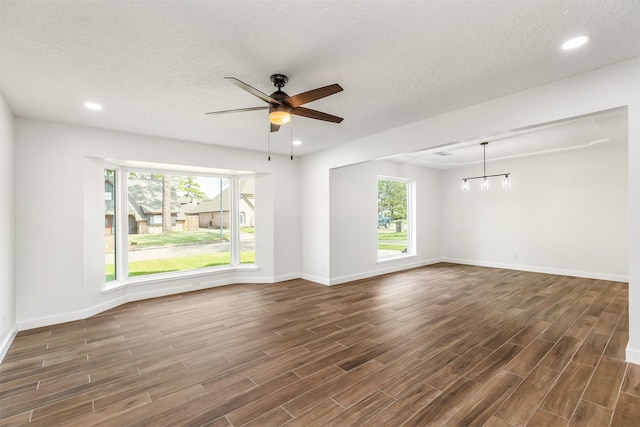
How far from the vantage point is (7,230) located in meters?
3.05

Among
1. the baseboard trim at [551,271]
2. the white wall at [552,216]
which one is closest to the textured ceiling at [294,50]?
the white wall at [552,216]

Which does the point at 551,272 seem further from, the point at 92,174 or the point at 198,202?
the point at 92,174

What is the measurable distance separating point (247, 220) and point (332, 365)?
389 centimetres

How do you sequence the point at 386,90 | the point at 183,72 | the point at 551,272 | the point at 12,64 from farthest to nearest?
1. the point at 551,272
2. the point at 386,90
3. the point at 183,72
4. the point at 12,64

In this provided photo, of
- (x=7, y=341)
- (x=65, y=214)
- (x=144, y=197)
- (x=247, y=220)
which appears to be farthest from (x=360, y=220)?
(x=7, y=341)

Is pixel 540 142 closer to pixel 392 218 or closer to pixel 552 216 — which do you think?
pixel 552 216

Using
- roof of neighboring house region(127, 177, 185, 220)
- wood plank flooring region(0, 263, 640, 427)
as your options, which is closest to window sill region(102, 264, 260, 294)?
wood plank flooring region(0, 263, 640, 427)

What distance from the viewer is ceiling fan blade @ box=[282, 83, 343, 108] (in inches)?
86.2

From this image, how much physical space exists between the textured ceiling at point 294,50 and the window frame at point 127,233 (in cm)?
146

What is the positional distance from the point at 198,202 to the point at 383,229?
4.19m

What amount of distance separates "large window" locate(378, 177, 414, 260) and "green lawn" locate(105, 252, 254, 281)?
3169 mm

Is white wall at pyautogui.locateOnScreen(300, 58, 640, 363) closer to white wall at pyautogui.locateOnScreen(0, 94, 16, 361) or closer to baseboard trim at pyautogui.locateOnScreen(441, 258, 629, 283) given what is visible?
baseboard trim at pyautogui.locateOnScreen(441, 258, 629, 283)

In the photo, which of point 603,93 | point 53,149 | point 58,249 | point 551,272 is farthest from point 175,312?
point 551,272

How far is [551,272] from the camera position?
609cm
